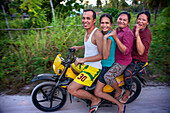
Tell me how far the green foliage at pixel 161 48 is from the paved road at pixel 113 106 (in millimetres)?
1110

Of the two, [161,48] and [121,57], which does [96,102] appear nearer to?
[121,57]

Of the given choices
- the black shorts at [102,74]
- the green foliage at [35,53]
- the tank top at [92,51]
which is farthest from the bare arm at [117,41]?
the green foliage at [35,53]

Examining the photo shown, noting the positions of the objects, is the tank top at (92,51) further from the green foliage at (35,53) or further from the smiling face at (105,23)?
the green foliage at (35,53)

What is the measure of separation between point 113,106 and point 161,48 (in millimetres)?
3261

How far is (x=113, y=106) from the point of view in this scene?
2.62 meters

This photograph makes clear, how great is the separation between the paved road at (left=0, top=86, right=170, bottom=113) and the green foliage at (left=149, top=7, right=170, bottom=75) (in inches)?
43.7

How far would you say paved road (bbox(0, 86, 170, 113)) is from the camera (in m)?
2.48

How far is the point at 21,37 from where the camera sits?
18.3 ft

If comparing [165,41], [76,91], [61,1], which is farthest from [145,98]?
[61,1]

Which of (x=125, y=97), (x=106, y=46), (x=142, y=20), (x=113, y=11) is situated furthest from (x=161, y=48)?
(x=113, y=11)

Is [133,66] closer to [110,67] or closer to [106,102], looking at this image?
[110,67]

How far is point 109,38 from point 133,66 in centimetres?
77

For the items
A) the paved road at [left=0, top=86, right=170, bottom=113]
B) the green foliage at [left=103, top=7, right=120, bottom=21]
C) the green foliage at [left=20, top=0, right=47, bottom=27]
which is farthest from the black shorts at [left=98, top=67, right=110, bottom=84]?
the green foliage at [left=103, top=7, right=120, bottom=21]

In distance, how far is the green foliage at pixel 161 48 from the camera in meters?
3.92
